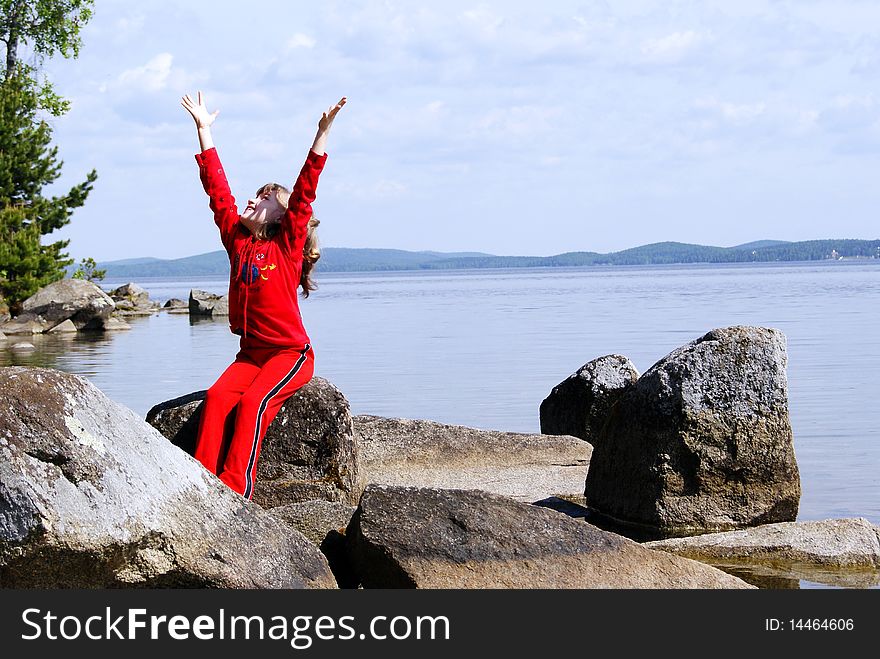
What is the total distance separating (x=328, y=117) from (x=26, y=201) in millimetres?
38331

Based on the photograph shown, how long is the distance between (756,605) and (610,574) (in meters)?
0.89

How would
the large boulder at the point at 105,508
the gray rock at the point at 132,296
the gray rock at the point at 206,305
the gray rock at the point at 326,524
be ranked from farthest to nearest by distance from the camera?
1. the gray rock at the point at 132,296
2. the gray rock at the point at 206,305
3. the gray rock at the point at 326,524
4. the large boulder at the point at 105,508

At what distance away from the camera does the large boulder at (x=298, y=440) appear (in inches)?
331

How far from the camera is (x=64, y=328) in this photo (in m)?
40.3

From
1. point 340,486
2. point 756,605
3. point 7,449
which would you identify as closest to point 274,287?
point 340,486

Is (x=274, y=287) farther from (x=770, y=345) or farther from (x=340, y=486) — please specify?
(x=770, y=345)

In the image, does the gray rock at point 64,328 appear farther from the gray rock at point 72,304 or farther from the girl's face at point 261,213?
the girl's face at point 261,213

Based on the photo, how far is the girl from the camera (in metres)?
7.72

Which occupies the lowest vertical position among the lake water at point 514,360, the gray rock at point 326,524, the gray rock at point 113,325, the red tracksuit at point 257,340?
the gray rock at point 113,325

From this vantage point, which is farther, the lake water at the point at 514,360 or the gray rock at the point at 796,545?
the lake water at the point at 514,360

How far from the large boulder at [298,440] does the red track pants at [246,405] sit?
13.5 inches

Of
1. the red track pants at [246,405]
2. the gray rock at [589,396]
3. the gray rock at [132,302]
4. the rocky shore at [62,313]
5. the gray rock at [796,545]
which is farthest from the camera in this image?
the gray rock at [132,302]

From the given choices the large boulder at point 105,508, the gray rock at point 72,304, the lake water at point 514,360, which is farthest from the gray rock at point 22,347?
the large boulder at point 105,508

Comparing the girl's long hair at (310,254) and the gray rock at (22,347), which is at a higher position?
the girl's long hair at (310,254)
